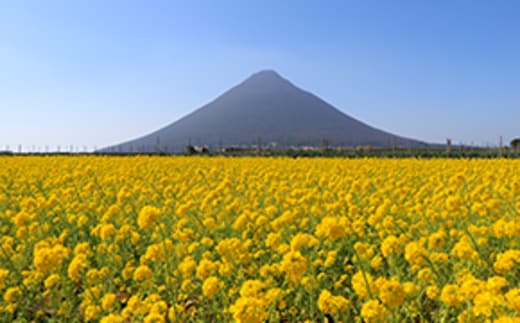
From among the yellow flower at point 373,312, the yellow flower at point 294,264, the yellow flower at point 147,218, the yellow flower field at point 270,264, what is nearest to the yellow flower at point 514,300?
the yellow flower field at point 270,264

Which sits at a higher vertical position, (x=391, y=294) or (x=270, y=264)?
(x=391, y=294)

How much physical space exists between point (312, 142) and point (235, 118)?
50208 mm

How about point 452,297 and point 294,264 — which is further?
point 294,264

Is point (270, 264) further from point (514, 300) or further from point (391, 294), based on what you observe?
point (514, 300)

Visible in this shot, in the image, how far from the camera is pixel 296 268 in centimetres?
288

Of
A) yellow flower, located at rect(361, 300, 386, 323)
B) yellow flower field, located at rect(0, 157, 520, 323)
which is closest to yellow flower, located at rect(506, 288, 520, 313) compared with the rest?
yellow flower field, located at rect(0, 157, 520, 323)

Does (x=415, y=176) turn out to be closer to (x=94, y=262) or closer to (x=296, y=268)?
(x=94, y=262)

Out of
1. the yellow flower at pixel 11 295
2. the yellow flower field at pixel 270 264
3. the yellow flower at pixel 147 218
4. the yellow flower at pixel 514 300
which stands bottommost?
the yellow flower at pixel 11 295

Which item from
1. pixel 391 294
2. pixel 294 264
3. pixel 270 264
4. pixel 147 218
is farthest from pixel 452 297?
pixel 270 264

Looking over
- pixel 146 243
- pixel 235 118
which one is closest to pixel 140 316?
pixel 146 243

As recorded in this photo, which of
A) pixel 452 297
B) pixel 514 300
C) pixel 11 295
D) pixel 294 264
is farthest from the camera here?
pixel 11 295

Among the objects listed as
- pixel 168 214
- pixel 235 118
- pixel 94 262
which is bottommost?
pixel 94 262

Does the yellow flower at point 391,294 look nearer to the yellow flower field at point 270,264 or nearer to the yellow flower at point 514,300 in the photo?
the yellow flower field at point 270,264

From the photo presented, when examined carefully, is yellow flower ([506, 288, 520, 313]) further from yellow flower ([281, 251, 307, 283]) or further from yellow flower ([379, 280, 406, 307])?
yellow flower ([281, 251, 307, 283])
